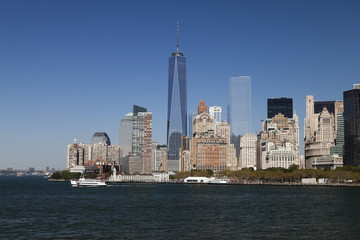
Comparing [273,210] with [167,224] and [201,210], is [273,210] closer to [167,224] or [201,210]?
[201,210]

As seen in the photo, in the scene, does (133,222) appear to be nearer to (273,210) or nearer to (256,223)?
(256,223)

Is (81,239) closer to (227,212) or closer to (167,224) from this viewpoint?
(167,224)

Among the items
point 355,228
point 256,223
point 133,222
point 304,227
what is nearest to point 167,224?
point 133,222

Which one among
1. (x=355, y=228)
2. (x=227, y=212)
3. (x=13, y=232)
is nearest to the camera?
(x=13, y=232)

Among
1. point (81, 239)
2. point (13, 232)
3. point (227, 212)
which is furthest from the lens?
point (227, 212)

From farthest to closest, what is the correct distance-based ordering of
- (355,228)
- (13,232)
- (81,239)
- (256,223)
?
(256,223)
(355,228)
(13,232)
(81,239)

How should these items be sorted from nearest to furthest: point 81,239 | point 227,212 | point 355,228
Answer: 1. point 81,239
2. point 355,228
3. point 227,212

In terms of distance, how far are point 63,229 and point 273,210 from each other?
157 ft

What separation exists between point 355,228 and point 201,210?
35.7 metres

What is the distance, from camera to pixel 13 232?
68.6 meters

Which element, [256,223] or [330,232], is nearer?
[330,232]

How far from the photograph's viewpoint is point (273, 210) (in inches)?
4028

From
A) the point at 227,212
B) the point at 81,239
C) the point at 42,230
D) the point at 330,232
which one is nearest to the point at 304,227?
the point at 330,232

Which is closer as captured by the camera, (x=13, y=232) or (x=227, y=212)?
(x=13, y=232)
